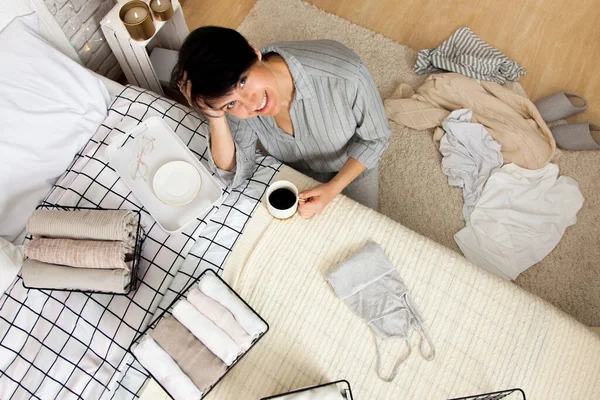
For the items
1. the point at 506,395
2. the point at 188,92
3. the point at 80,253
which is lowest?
the point at 506,395

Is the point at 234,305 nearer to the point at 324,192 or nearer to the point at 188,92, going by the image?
the point at 324,192

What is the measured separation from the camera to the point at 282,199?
3.81 ft

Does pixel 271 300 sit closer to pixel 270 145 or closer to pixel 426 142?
pixel 270 145

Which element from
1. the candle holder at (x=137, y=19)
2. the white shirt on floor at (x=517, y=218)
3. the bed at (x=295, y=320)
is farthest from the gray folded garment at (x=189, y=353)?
the white shirt on floor at (x=517, y=218)

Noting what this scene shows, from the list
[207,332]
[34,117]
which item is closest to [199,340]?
[207,332]

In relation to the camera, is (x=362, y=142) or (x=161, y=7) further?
(x=161, y=7)

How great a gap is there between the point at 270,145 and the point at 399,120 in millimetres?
795

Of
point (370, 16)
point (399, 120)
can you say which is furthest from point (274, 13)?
point (399, 120)

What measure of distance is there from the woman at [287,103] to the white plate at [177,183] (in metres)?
0.09

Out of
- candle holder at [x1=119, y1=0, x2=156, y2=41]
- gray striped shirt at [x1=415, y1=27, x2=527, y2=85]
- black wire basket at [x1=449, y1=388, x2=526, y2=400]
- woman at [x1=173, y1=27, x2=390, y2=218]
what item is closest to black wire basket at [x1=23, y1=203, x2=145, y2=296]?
woman at [x1=173, y1=27, x2=390, y2=218]

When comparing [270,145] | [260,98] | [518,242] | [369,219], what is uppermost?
[260,98]

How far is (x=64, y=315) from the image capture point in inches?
44.3

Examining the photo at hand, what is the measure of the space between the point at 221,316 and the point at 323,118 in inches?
22.6

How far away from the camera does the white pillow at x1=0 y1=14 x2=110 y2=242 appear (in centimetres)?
122
